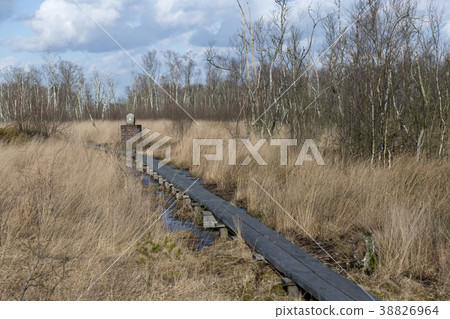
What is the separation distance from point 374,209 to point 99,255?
2.96 metres

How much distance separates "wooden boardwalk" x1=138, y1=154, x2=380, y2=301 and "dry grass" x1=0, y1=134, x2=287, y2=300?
15cm

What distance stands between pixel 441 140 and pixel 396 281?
169 inches

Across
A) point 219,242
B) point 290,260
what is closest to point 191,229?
point 219,242

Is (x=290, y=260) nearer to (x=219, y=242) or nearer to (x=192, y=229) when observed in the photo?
(x=219, y=242)

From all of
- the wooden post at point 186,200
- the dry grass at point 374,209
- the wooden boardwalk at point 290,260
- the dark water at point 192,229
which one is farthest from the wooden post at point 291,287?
the wooden post at point 186,200

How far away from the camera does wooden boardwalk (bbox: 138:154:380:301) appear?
3.17 m

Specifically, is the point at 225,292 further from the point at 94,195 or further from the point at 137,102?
the point at 137,102

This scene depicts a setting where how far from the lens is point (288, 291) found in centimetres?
339

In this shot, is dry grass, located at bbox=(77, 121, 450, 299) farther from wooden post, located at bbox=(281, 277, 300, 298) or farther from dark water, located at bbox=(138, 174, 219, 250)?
dark water, located at bbox=(138, 174, 219, 250)

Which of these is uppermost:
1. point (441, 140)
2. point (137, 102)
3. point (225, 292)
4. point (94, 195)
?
point (137, 102)

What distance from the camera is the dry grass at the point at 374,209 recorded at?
3.65 m

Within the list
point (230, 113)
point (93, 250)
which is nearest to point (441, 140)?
point (93, 250)

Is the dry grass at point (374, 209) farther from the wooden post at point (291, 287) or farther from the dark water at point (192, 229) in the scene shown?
the dark water at point (192, 229)

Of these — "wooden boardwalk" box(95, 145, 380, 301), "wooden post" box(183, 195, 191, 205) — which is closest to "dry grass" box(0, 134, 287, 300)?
"wooden boardwalk" box(95, 145, 380, 301)
